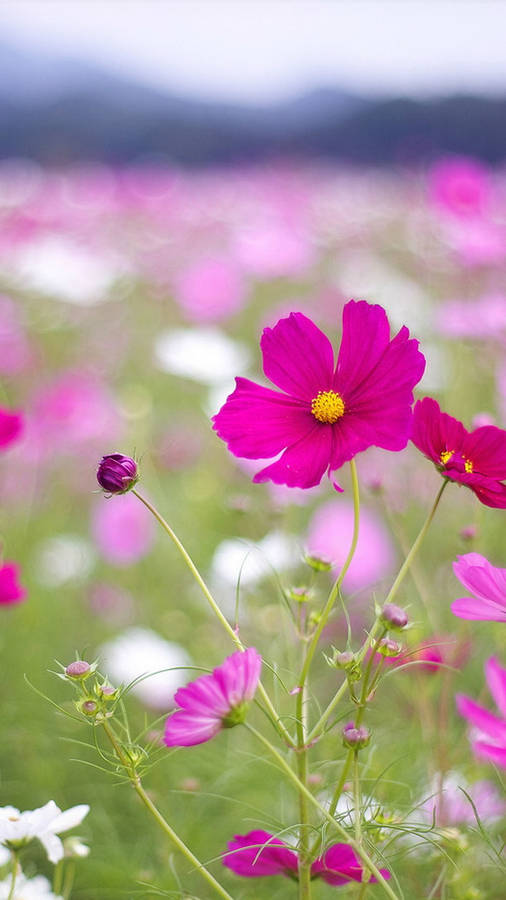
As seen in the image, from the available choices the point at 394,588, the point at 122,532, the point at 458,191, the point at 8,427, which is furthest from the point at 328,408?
the point at 458,191

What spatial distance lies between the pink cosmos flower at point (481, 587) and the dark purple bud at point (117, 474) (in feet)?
0.53

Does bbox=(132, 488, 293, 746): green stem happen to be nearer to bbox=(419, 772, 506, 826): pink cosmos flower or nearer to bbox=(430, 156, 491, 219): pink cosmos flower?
bbox=(419, 772, 506, 826): pink cosmos flower

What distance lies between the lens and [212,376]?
1.18 meters

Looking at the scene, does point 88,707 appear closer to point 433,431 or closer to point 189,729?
point 189,729

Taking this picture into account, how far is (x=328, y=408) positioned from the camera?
1.40 ft

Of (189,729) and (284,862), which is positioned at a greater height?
(189,729)

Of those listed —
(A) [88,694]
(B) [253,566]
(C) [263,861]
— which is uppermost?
(A) [88,694]

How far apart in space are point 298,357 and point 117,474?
118 millimetres

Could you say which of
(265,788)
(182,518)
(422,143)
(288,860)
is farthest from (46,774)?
(422,143)

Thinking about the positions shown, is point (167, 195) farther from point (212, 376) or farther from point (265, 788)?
point (265, 788)

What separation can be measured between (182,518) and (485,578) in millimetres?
996

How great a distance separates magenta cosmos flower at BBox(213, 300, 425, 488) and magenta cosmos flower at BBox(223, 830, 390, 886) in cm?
19

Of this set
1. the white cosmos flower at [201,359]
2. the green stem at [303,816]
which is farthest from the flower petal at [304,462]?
the white cosmos flower at [201,359]

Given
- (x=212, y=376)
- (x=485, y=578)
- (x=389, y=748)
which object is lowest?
(x=389, y=748)
